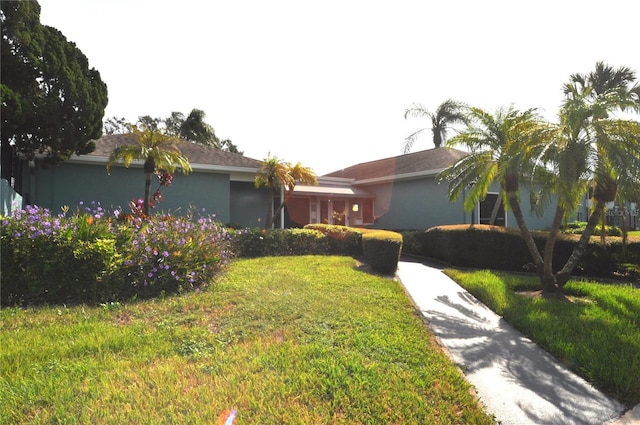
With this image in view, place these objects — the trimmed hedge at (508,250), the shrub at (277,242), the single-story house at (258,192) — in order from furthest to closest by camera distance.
→ the single-story house at (258,192) → the shrub at (277,242) → the trimmed hedge at (508,250)

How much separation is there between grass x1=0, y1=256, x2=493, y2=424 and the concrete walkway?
30cm

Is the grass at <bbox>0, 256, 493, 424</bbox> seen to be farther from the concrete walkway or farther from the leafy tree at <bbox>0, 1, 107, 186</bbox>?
the leafy tree at <bbox>0, 1, 107, 186</bbox>

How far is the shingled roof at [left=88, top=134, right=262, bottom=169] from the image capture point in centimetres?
1498

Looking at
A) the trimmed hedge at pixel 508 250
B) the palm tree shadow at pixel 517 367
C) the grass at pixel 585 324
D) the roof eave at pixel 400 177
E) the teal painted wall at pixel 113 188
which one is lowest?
the palm tree shadow at pixel 517 367

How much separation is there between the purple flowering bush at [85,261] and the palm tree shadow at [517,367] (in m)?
4.73

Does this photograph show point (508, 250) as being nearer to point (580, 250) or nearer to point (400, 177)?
point (580, 250)

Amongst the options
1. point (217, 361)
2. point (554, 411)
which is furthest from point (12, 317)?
point (554, 411)

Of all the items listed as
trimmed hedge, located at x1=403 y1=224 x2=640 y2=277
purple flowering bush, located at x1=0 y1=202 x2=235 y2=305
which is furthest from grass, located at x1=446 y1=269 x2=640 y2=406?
purple flowering bush, located at x1=0 y1=202 x2=235 y2=305

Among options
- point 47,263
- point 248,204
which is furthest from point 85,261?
point 248,204

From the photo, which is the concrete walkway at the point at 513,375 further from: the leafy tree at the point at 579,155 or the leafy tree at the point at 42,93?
the leafy tree at the point at 42,93

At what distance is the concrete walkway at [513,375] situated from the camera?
3.25 meters

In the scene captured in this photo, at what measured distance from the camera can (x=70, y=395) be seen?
2879mm

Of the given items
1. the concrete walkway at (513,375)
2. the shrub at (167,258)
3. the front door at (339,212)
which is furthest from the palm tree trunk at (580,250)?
the front door at (339,212)

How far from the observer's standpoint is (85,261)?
18.8ft
